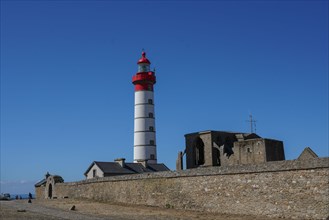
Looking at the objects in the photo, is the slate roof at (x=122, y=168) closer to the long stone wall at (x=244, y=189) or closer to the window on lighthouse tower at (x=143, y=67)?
the window on lighthouse tower at (x=143, y=67)

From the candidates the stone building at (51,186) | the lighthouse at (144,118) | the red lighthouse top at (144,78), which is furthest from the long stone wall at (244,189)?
the red lighthouse top at (144,78)

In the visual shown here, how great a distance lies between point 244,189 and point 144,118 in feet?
98.5

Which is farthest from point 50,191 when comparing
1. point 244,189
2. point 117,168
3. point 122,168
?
point 244,189

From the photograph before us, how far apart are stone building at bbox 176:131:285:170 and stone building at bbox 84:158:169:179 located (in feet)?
28.8

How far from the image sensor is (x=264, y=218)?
57.0 ft

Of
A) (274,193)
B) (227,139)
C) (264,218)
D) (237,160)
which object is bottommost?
(264,218)

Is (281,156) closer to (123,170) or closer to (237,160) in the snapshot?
(237,160)

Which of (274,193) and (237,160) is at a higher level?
(237,160)

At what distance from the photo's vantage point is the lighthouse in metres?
47.4

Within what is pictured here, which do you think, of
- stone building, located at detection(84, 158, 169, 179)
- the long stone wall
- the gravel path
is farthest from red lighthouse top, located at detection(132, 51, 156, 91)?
the gravel path

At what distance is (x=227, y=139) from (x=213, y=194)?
17900 millimetres

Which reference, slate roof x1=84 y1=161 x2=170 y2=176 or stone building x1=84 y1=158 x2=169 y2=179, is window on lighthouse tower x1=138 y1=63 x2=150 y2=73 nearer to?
stone building x1=84 y1=158 x2=169 y2=179

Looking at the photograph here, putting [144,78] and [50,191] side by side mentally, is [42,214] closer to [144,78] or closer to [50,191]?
[50,191]

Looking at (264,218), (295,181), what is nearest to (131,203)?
(264,218)
